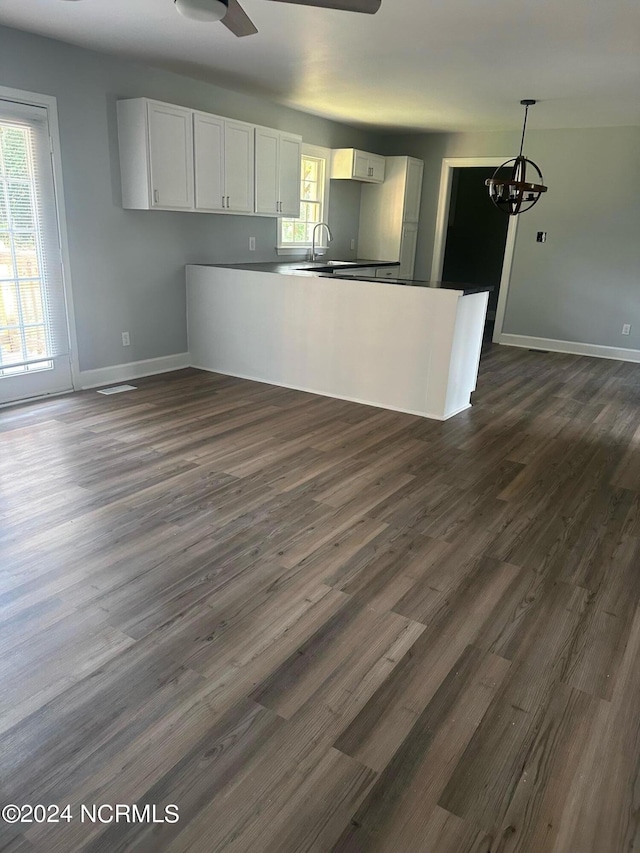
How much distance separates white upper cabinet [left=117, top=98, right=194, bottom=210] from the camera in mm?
4645

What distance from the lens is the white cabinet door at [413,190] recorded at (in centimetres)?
769

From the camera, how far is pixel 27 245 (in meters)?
4.33

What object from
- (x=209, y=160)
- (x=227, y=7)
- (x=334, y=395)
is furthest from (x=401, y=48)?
(x=334, y=395)

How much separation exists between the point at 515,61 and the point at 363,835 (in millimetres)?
4671

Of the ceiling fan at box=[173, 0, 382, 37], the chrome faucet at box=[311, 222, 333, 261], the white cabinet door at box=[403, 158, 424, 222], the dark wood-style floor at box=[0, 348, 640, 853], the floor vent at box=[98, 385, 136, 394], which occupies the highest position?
the ceiling fan at box=[173, 0, 382, 37]

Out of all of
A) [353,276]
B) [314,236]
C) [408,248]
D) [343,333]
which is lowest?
[343,333]

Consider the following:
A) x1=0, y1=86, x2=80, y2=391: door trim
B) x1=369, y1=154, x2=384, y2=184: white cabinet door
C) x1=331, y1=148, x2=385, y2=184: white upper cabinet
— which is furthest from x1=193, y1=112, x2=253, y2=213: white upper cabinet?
x1=369, y1=154, x2=384, y2=184: white cabinet door

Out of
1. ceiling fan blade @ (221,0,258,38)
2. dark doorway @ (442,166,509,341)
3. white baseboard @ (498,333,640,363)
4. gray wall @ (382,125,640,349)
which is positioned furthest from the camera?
dark doorway @ (442,166,509,341)

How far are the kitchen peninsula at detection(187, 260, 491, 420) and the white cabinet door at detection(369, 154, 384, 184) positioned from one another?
2.43m

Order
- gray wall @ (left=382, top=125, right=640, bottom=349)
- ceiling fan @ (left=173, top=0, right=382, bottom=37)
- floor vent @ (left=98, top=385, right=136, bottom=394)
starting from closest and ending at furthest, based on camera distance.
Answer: ceiling fan @ (left=173, top=0, right=382, bottom=37) → floor vent @ (left=98, top=385, right=136, bottom=394) → gray wall @ (left=382, top=125, right=640, bottom=349)

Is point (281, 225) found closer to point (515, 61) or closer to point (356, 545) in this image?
point (515, 61)

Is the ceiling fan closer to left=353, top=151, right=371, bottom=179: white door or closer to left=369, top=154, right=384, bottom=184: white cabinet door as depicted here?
left=353, top=151, right=371, bottom=179: white door

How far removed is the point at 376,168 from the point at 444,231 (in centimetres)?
127

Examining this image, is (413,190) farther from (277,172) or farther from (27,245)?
(27,245)
